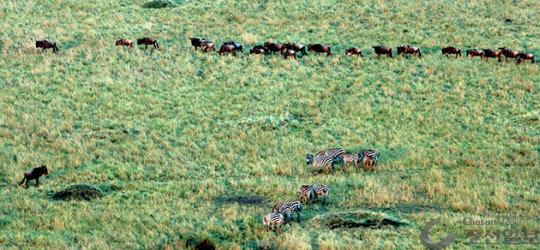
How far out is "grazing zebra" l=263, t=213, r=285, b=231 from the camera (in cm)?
1853

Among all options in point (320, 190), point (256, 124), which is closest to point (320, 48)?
point (256, 124)

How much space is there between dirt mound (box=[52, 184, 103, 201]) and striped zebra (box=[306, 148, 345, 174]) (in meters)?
7.28

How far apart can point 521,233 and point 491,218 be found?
1546 mm

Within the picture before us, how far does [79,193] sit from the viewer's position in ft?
71.4

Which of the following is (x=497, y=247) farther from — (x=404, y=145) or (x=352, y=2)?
(x=352, y=2)

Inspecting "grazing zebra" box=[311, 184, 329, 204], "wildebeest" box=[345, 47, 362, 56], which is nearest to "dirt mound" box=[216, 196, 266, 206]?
"grazing zebra" box=[311, 184, 329, 204]

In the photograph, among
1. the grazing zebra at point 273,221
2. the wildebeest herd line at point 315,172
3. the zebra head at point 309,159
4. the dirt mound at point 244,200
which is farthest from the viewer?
the zebra head at point 309,159

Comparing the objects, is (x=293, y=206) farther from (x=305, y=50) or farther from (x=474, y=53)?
(x=474, y=53)

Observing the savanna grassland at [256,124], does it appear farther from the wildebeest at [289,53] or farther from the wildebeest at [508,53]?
the wildebeest at [508,53]

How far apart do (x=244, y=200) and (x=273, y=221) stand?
3.52 metres

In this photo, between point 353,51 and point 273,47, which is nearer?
point 353,51

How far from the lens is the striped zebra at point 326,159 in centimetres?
2462

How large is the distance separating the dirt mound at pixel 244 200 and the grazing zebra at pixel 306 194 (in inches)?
49.3

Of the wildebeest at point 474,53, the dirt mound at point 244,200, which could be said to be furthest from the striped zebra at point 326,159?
the wildebeest at point 474,53
